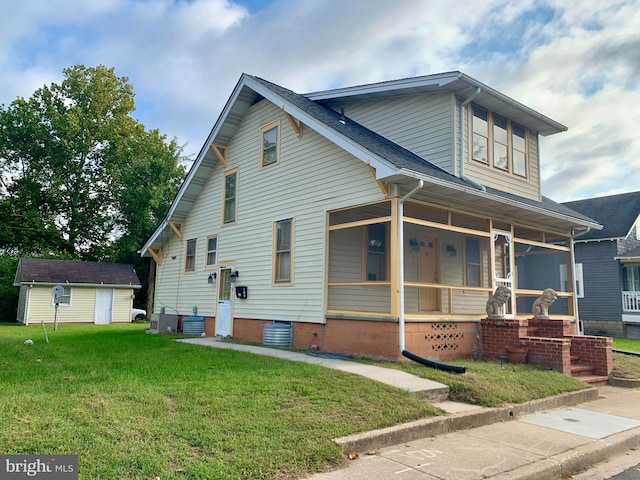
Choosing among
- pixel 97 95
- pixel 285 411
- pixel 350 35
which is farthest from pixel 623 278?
pixel 97 95

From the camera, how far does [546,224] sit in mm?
12773

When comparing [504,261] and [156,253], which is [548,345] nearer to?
[504,261]

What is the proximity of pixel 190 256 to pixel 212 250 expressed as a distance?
171 centimetres

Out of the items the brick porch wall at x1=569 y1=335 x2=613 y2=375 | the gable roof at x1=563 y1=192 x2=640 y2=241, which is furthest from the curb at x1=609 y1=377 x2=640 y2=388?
the gable roof at x1=563 y1=192 x2=640 y2=241

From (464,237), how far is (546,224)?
222cm

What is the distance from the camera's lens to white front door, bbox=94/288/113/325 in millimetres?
24906

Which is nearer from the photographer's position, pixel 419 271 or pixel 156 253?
pixel 419 271

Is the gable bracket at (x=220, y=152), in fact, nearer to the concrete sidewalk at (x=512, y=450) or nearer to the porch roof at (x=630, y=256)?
the concrete sidewalk at (x=512, y=450)

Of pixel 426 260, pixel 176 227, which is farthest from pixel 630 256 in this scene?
pixel 176 227

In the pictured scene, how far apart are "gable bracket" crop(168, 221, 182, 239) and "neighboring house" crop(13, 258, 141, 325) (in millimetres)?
10148

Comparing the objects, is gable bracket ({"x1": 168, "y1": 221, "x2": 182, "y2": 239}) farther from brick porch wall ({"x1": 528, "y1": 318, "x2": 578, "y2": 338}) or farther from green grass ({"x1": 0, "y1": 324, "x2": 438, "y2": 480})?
brick porch wall ({"x1": 528, "y1": 318, "x2": 578, "y2": 338})

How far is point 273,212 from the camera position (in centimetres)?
1234

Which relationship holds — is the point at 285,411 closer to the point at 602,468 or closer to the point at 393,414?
the point at 393,414

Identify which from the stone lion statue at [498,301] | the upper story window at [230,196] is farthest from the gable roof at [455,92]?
the stone lion statue at [498,301]
